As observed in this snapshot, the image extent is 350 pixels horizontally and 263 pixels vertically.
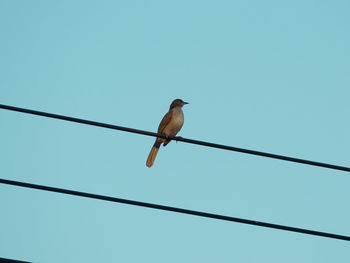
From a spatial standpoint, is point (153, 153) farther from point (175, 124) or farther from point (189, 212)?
point (189, 212)

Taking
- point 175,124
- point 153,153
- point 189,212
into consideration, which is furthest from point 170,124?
point 189,212

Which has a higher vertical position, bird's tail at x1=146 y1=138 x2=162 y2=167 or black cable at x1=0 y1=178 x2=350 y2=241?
bird's tail at x1=146 y1=138 x2=162 y2=167

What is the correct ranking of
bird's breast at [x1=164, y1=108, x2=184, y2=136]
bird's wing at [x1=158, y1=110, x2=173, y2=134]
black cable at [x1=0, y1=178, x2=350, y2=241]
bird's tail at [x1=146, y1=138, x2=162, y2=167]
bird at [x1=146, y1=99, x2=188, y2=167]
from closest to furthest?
black cable at [x1=0, y1=178, x2=350, y2=241], bird's tail at [x1=146, y1=138, x2=162, y2=167], bird at [x1=146, y1=99, x2=188, y2=167], bird's breast at [x1=164, y1=108, x2=184, y2=136], bird's wing at [x1=158, y1=110, x2=173, y2=134]

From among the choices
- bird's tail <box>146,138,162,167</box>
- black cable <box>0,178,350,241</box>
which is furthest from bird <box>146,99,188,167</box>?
black cable <box>0,178,350,241</box>

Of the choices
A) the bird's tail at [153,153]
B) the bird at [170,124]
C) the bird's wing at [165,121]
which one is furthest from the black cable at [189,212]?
the bird's wing at [165,121]

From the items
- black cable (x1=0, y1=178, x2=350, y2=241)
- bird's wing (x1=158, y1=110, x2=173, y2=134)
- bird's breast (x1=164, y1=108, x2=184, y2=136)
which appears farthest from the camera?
bird's wing (x1=158, y1=110, x2=173, y2=134)

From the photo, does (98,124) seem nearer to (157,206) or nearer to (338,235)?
(157,206)

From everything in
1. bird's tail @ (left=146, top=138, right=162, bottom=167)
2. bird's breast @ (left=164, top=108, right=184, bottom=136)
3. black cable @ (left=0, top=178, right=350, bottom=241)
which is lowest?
black cable @ (left=0, top=178, right=350, bottom=241)

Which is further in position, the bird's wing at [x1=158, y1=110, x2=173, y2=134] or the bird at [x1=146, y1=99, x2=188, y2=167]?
the bird's wing at [x1=158, y1=110, x2=173, y2=134]

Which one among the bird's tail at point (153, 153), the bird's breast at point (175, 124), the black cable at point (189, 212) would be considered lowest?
the black cable at point (189, 212)

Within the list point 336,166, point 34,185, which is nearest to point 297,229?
point 336,166

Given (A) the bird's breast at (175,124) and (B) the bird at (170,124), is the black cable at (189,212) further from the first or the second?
(A) the bird's breast at (175,124)

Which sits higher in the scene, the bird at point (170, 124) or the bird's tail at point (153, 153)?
the bird at point (170, 124)

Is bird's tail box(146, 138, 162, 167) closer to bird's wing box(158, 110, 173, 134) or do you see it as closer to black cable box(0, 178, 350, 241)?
bird's wing box(158, 110, 173, 134)
